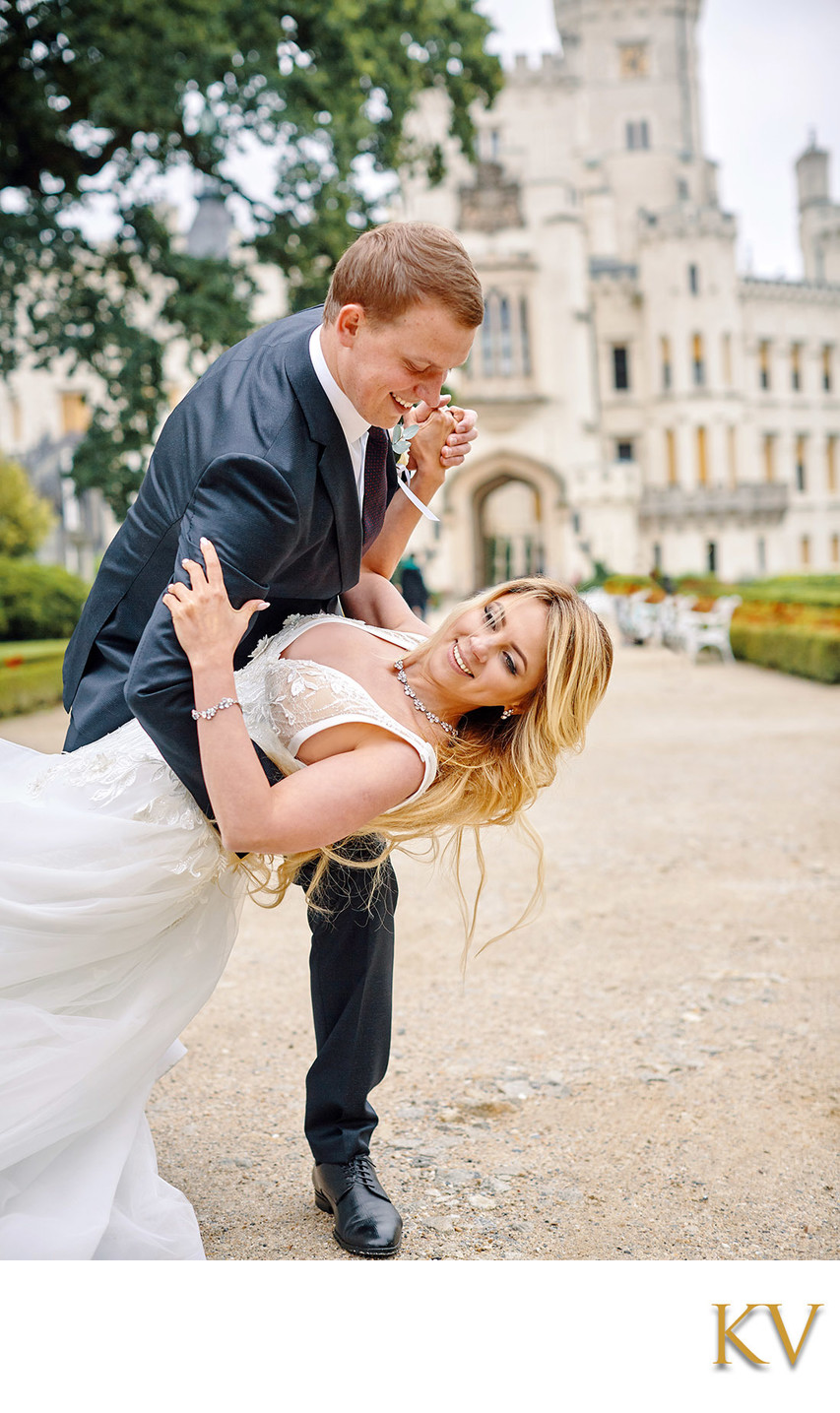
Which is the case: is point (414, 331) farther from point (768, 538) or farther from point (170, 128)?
point (768, 538)

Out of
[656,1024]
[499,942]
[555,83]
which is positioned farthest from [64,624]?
[555,83]

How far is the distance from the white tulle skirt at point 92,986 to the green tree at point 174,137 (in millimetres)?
9524

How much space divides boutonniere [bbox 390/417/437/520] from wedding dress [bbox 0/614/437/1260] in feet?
1.23

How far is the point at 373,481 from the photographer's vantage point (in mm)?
2238

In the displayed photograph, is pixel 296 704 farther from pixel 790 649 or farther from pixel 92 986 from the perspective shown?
pixel 790 649

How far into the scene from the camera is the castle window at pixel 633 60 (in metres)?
53.7

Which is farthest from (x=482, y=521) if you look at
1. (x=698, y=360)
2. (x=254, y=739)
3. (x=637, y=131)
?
(x=254, y=739)

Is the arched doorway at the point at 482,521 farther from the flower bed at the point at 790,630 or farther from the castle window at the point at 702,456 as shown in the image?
the flower bed at the point at 790,630

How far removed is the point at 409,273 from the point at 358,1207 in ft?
5.53

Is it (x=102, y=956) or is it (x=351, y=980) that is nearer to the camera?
(x=102, y=956)
